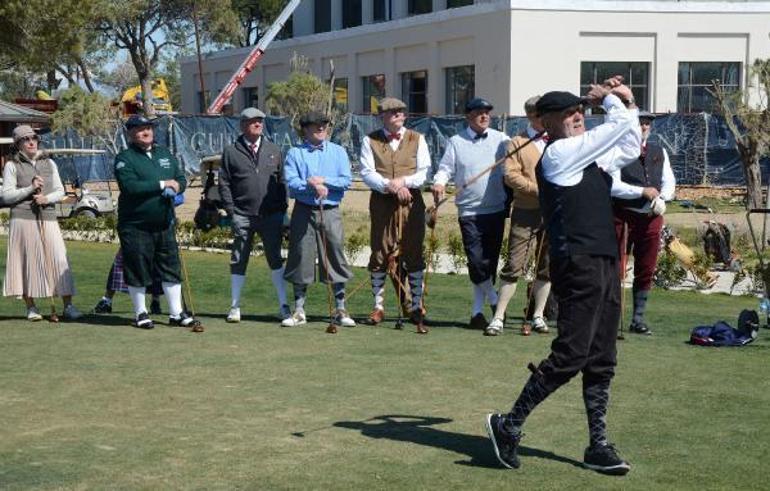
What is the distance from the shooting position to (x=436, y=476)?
20.8 feet

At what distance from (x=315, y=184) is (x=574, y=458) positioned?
5.10 metres

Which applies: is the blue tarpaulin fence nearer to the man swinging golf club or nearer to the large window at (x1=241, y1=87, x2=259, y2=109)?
the large window at (x1=241, y1=87, x2=259, y2=109)

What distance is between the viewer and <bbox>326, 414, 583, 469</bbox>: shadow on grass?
6.72 m

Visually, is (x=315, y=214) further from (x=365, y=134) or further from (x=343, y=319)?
(x=365, y=134)

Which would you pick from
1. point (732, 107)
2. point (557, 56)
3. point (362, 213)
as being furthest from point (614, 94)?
point (557, 56)

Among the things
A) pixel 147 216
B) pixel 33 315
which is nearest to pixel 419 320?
pixel 147 216

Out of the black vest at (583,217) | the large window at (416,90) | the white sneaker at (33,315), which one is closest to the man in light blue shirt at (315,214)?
the white sneaker at (33,315)

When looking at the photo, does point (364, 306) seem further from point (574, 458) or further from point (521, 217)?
point (574, 458)

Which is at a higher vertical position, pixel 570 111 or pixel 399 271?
pixel 570 111

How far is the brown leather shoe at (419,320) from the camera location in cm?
1121

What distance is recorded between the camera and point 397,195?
11.4 metres

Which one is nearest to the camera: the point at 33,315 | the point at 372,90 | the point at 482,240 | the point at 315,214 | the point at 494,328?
the point at 494,328

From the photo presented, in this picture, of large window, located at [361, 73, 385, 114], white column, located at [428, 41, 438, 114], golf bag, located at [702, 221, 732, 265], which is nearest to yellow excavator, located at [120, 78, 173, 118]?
large window, located at [361, 73, 385, 114]

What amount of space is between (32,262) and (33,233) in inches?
10.8
